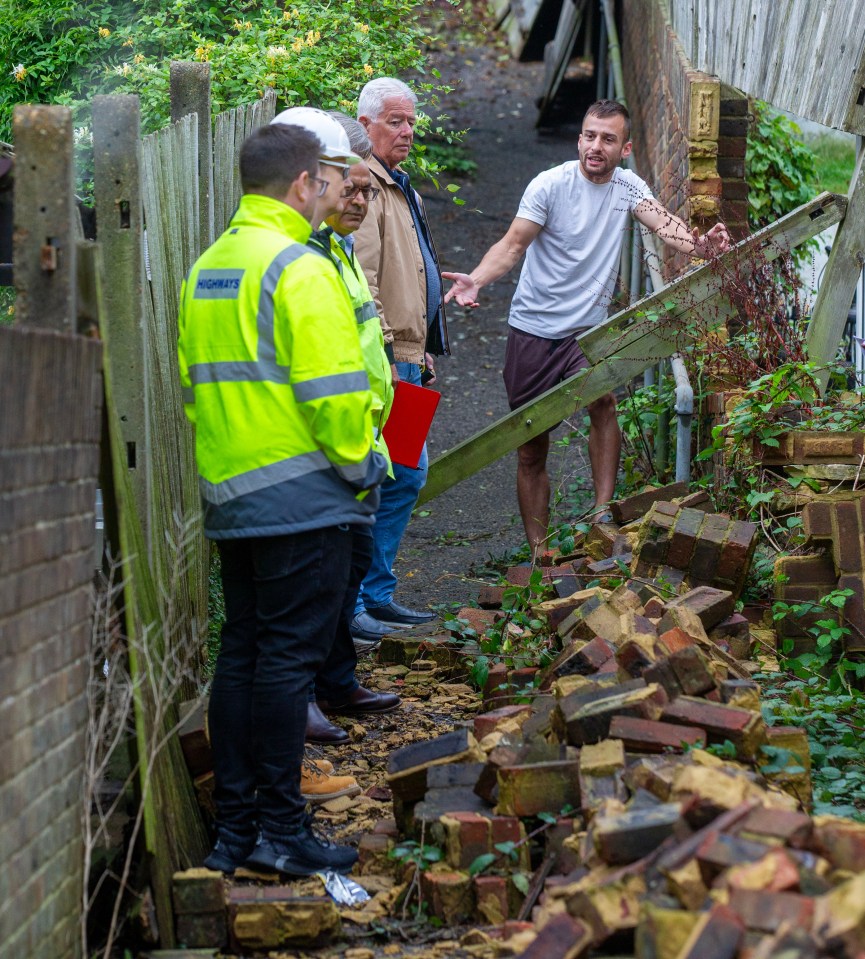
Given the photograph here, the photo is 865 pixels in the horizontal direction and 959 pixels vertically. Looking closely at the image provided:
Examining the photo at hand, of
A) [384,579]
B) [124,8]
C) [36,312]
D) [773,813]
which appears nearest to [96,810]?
[36,312]

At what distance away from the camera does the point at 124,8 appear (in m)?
7.95

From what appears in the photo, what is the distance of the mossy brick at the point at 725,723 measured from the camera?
342 cm

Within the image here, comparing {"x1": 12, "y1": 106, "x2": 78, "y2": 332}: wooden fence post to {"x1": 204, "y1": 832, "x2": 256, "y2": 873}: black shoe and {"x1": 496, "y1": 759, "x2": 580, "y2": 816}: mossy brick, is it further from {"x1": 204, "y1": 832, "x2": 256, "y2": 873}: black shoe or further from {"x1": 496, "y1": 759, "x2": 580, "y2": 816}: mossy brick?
{"x1": 496, "y1": 759, "x2": 580, "y2": 816}: mossy brick

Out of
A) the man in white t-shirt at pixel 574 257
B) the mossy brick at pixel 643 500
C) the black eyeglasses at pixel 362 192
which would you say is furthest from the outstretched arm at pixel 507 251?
the mossy brick at pixel 643 500

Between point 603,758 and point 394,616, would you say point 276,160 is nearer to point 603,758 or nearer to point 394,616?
point 603,758

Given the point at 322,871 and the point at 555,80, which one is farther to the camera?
the point at 555,80

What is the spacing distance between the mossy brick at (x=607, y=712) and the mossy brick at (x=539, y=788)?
7.0 inches

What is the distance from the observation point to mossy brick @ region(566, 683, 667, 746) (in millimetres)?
3488

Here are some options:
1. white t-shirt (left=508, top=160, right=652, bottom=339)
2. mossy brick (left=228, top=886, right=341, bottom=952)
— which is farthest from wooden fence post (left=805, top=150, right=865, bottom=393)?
mossy brick (left=228, top=886, right=341, bottom=952)

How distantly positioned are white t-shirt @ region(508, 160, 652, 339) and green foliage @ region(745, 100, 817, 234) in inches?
88.0

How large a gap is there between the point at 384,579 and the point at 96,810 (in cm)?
253

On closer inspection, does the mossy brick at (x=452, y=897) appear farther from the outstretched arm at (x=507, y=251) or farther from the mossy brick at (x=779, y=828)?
the outstretched arm at (x=507, y=251)

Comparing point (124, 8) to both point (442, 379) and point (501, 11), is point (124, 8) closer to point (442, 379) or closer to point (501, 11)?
point (442, 379)

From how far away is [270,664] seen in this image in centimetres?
337
